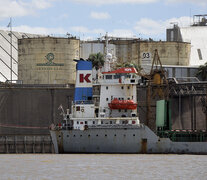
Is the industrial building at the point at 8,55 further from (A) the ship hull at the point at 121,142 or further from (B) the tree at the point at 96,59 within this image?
(A) the ship hull at the point at 121,142

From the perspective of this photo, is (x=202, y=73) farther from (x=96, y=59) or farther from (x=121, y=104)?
(x=121, y=104)

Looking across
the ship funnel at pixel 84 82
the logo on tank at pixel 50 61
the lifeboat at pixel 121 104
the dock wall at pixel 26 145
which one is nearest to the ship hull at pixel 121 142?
the lifeboat at pixel 121 104

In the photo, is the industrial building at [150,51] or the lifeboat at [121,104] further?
the industrial building at [150,51]

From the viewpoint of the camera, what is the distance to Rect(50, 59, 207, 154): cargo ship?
70.7m

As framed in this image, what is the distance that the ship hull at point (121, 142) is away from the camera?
70.6 m

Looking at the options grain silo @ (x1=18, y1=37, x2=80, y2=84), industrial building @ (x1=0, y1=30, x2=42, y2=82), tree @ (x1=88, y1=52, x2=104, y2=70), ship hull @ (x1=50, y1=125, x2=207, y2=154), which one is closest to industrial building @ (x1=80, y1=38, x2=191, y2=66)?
tree @ (x1=88, y1=52, x2=104, y2=70)

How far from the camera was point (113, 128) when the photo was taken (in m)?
70.4

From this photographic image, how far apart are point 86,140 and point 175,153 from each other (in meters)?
8.88

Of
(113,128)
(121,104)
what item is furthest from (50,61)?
(113,128)

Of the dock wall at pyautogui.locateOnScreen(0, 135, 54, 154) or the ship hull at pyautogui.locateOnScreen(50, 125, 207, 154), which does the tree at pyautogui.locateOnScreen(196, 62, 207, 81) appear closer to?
the dock wall at pyautogui.locateOnScreen(0, 135, 54, 154)
